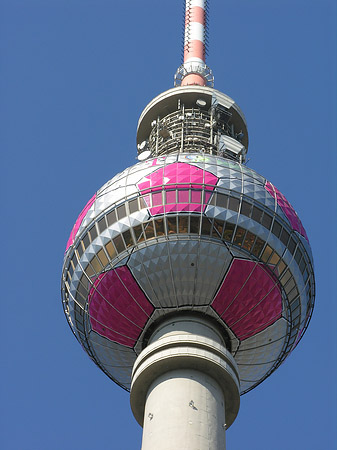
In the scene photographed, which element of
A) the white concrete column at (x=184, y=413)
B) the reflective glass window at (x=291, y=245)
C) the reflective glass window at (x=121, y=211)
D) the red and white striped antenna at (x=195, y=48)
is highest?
the red and white striped antenna at (x=195, y=48)

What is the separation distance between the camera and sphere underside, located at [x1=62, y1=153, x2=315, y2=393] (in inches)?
1350

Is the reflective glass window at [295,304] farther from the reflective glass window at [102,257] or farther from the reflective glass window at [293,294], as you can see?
the reflective glass window at [102,257]

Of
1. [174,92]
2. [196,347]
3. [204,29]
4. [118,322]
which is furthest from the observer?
[204,29]

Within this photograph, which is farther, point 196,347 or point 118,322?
point 118,322

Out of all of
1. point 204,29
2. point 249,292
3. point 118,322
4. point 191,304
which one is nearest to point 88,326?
point 118,322

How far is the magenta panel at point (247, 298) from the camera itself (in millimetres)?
34281

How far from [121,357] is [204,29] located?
24901 mm

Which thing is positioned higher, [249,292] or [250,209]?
[250,209]

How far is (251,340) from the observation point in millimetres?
35969

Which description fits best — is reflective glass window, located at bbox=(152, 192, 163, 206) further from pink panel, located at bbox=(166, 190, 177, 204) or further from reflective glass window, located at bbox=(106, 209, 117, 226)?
reflective glass window, located at bbox=(106, 209, 117, 226)

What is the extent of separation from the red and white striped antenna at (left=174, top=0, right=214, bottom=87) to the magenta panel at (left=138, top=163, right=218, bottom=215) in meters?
12.8

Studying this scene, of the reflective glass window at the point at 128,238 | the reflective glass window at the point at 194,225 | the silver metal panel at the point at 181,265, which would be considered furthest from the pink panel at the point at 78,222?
the reflective glass window at the point at 194,225

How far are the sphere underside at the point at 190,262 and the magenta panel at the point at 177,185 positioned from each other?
4 centimetres

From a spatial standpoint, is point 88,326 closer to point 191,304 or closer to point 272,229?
point 191,304
